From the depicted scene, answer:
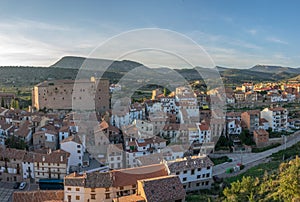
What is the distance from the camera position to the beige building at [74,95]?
1916 cm

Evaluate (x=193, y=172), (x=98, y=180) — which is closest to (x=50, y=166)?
(x=98, y=180)

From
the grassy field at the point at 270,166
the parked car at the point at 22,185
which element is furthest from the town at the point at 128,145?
the grassy field at the point at 270,166

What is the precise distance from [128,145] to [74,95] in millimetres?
9958

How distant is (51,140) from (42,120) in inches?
86.2

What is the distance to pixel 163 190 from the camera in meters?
7.59

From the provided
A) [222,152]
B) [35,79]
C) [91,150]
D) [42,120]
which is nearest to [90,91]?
[42,120]

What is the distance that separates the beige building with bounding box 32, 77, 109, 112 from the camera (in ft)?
62.8

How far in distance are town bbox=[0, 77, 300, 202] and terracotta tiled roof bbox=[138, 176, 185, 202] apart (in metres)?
0.03

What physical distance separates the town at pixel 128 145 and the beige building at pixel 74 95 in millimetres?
72

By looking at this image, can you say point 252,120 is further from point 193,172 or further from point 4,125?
point 4,125

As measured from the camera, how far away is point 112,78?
87.0 feet

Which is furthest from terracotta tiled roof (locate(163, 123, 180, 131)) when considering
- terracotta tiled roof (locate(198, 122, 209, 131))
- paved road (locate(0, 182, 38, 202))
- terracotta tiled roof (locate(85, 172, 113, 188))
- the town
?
paved road (locate(0, 182, 38, 202))

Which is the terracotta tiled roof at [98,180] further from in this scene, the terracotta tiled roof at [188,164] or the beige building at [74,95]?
the beige building at [74,95]

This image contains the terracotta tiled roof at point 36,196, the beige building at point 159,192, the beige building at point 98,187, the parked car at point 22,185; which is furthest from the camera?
the parked car at point 22,185
